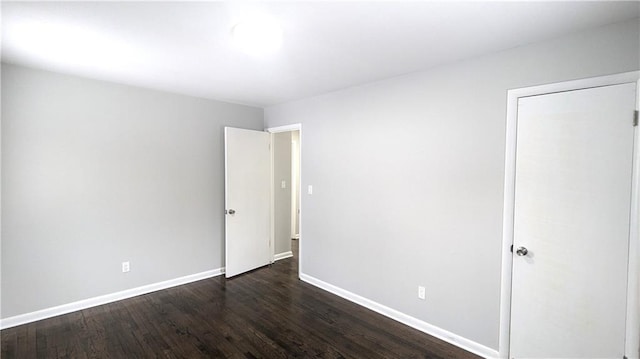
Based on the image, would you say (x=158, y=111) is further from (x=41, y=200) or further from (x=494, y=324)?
(x=494, y=324)

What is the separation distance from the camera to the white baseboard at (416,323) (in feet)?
7.75

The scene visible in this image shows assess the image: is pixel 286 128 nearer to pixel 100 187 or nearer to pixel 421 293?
pixel 100 187

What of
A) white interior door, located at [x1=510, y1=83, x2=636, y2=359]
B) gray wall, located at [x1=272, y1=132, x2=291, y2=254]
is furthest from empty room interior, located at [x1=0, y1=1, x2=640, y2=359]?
gray wall, located at [x1=272, y1=132, x2=291, y2=254]

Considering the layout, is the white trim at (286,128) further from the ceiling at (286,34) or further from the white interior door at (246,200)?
the ceiling at (286,34)

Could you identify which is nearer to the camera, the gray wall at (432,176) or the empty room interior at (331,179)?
the empty room interior at (331,179)

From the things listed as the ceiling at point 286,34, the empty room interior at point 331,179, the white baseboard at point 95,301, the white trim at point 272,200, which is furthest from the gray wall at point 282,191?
the ceiling at point 286,34

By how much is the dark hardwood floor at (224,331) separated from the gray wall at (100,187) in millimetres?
400

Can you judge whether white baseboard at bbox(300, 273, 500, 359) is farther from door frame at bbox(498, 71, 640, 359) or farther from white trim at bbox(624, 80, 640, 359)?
white trim at bbox(624, 80, 640, 359)

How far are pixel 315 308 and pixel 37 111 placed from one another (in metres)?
3.40

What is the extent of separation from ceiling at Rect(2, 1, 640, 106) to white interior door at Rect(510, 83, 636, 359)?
56 cm

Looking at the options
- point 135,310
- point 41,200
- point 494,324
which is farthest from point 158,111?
point 494,324

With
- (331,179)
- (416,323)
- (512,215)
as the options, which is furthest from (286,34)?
(416,323)

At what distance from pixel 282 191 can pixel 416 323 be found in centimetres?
287

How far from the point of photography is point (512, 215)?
2.21 m
